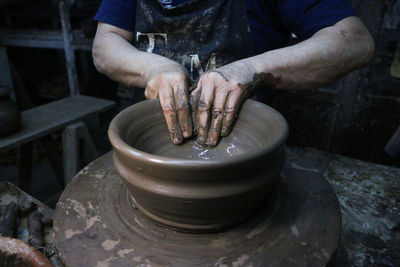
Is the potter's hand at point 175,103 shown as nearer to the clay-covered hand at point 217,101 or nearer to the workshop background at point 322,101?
the clay-covered hand at point 217,101

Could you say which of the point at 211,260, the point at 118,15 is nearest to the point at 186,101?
the point at 211,260

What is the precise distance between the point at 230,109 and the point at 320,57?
0.54 m

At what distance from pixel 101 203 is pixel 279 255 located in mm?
594

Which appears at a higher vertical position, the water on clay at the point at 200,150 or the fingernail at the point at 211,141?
the fingernail at the point at 211,141

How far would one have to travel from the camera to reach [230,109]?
1.22 m

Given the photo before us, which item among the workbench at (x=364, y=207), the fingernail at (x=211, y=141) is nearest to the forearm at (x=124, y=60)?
the fingernail at (x=211, y=141)

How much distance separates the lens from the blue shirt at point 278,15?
1.54 m

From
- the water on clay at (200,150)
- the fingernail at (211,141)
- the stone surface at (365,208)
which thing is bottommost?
the stone surface at (365,208)

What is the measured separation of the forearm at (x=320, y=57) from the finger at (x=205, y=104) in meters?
0.26

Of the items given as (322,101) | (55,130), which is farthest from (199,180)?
(322,101)

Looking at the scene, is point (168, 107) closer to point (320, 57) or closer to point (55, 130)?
point (320, 57)

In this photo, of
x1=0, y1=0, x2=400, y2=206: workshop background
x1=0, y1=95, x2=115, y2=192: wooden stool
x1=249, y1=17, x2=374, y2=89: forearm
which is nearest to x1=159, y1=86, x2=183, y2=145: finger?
x1=249, y1=17, x2=374, y2=89: forearm

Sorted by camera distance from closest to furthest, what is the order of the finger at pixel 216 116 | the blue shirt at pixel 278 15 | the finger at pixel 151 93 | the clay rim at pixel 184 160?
the clay rim at pixel 184 160
the finger at pixel 216 116
the finger at pixel 151 93
the blue shirt at pixel 278 15

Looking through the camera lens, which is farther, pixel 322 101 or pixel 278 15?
pixel 322 101
